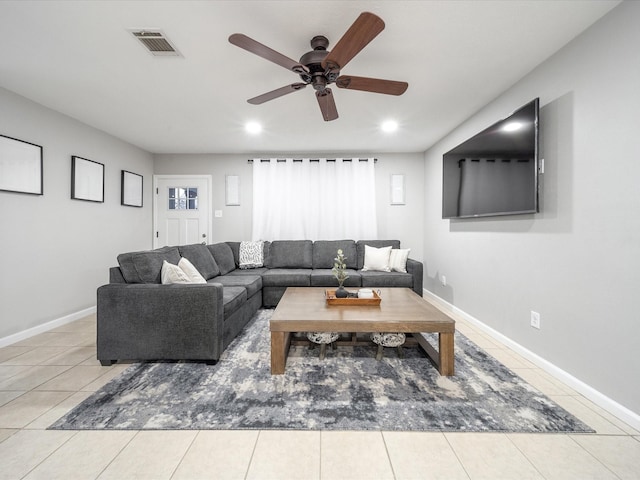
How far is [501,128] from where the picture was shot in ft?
8.46

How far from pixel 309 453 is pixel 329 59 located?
2.15m

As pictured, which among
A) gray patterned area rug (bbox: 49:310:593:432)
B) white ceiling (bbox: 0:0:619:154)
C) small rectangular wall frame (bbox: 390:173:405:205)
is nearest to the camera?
gray patterned area rug (bbox: 49:310:593:432)

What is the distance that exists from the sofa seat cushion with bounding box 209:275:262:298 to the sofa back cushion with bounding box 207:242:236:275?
263mm

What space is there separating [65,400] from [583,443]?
2955mm

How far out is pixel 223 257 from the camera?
4.04 meters

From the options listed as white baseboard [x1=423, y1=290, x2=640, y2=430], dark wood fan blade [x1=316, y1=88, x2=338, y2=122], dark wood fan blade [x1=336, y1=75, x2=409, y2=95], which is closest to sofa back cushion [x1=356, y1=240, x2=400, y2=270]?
white baseboard [x1=423, y1=290, x2=640, y2=430]

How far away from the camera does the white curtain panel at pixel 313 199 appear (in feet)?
15.6

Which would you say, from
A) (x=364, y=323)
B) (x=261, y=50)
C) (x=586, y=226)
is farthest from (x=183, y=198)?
(x=586, y=226)

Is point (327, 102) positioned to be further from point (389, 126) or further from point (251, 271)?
point (251, 271)

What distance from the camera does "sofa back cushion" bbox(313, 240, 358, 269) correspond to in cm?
437

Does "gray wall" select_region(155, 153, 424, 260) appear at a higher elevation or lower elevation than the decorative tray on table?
higher

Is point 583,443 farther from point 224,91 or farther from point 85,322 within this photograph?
point 85,322

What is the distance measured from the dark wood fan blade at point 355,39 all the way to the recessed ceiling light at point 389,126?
185 centimetres

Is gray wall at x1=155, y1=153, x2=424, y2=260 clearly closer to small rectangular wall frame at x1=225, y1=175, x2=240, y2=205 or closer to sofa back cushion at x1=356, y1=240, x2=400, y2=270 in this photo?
small rectangular wall frame at x1=225, y1=175, x2=240, y2=205
